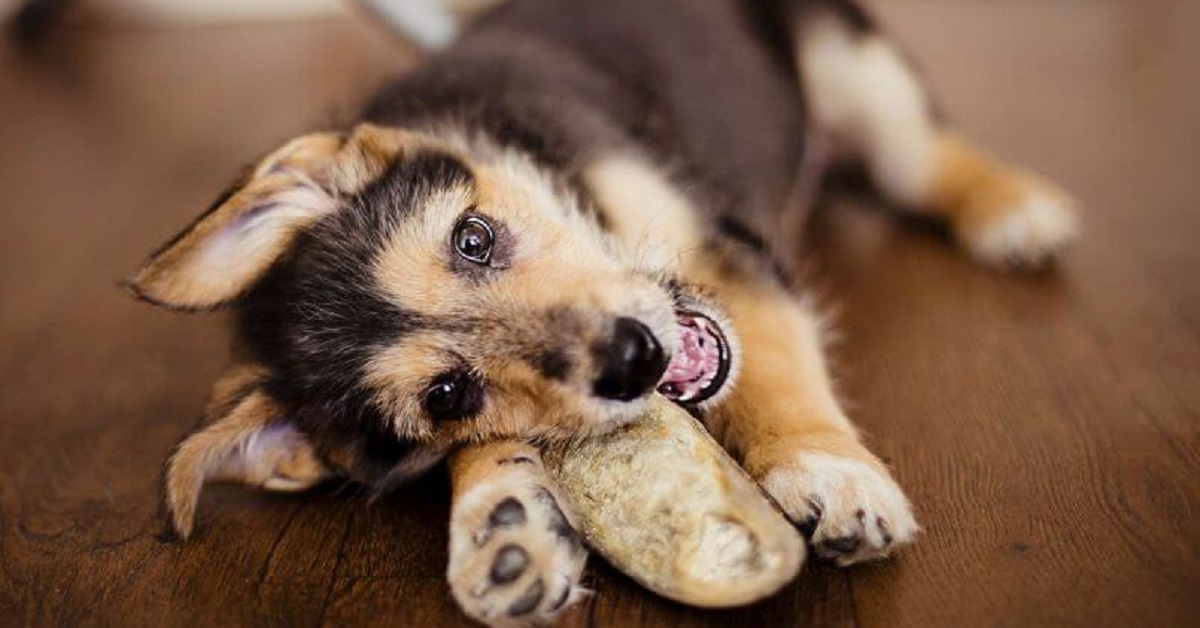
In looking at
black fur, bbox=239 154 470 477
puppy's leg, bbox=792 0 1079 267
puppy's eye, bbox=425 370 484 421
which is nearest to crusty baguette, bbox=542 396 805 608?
puppy's eye, bbox=425 370 484 421

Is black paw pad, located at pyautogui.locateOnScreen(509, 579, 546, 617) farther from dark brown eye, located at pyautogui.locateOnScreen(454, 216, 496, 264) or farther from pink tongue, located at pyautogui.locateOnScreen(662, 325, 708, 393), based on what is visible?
dark brown eye, located at pyautogui.locateOnScreen(454, 216, 496, 264)

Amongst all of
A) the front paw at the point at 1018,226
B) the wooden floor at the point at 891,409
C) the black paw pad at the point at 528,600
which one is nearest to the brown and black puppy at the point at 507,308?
the black paw pad at the point at 528,600

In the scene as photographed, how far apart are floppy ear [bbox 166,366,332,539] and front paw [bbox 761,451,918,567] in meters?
0.79

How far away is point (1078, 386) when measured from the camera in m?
2.23

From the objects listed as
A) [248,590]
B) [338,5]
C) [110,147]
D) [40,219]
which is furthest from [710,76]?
[338,5]

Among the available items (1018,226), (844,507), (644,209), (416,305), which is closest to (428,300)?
(416,305)

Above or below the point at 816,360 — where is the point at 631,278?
above

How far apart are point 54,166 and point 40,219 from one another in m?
0.58

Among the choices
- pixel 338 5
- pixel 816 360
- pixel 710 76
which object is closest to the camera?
pixel 816 360

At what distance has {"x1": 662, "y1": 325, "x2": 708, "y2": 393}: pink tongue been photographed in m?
1.92

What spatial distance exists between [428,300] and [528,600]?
1.61 ft

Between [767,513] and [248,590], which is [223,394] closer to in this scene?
[248,590]

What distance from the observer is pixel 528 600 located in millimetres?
1640

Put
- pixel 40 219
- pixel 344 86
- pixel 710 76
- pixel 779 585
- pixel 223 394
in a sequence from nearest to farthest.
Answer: pixel 779 585 < pixel 223 394 < pixel 710 76 < pixel 40 219 < pixel 344 86
